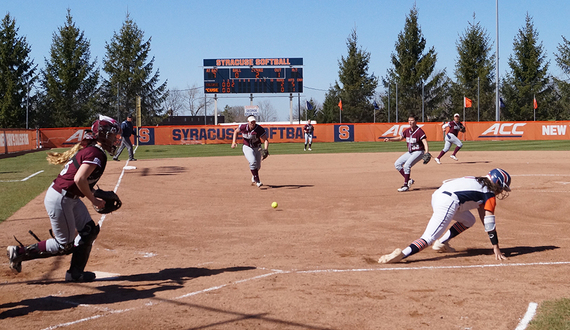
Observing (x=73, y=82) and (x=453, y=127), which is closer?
(x=453, y=127)

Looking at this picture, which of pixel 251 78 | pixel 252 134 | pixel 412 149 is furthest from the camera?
pixel 251 78

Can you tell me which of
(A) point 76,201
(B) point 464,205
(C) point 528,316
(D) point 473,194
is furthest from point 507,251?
(A) point 76,201

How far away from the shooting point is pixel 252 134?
1538 cm

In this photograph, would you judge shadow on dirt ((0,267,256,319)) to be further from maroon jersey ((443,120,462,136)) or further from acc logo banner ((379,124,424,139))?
acc logo banner ((379,124,424,139))

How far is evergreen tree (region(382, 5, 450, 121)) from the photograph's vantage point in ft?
195

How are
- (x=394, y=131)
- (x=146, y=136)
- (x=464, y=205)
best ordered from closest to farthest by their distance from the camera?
(x=464, y=205) → (x=394, y=131) → (x=146, y=136)

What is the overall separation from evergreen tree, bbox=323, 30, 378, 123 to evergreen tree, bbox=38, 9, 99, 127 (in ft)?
97.2

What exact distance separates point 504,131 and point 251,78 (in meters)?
24.9

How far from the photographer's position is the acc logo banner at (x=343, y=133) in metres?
45.8

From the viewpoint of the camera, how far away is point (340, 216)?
36.6 feet

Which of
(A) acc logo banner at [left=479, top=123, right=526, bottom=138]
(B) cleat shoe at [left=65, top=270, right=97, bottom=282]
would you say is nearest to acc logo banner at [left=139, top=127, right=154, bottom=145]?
(A) acc logo banner at [left=479, top=123, right=526, bottom=138]

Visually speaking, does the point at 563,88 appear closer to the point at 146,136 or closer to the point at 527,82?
the point at 527,82

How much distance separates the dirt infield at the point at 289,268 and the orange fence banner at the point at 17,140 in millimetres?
22523

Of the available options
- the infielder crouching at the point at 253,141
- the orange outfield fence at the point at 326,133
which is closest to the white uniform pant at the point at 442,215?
the infielder crouching at the point at 253,141
